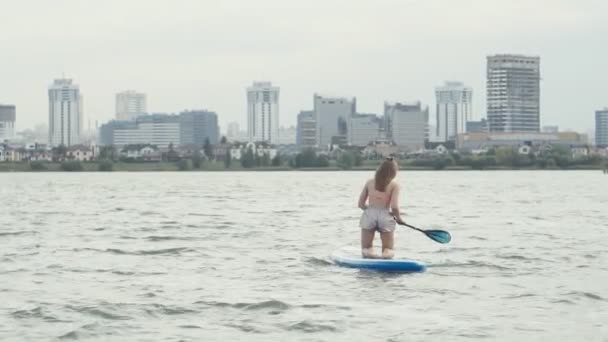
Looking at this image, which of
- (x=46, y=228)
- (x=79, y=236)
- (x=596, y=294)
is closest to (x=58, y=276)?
(x=596, y=294)

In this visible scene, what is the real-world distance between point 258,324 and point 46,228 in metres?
22.9

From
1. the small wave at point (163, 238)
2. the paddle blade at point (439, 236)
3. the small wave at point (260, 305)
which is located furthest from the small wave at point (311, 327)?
the small wave at point (163, 238)

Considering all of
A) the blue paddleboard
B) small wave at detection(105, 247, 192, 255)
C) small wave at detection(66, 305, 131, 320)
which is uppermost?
the blue paddleboard

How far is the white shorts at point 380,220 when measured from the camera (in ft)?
73.0

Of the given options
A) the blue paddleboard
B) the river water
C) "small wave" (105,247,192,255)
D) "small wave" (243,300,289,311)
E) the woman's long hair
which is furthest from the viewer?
"small wave" (105,247,192,255)

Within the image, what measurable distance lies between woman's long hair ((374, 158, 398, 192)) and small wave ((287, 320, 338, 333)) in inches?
235

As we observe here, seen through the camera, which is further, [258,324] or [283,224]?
[283,224]

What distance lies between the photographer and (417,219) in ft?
143

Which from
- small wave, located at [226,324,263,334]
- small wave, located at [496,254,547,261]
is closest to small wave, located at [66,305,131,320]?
small wave, located at [226,324,263,334]

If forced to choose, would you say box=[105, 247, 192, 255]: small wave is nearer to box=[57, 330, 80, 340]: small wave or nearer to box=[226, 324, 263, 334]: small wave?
box=[226, 324, 263, 334]: small wave

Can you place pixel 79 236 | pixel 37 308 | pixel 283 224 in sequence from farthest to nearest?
pixel 283 224, pixel 79 236, pixel 37 308

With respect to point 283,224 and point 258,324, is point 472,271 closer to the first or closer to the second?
point 258,324

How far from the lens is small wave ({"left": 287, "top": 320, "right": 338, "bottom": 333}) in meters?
15.9

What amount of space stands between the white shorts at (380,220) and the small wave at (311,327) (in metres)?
6.06
